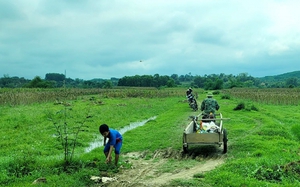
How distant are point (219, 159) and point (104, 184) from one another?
4346 millimetres

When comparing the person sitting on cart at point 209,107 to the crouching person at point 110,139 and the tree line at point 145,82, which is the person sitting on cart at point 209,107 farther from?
the tree line at point 145,82

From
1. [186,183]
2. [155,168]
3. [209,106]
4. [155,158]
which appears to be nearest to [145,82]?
[209,106]

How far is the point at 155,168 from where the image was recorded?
915cm

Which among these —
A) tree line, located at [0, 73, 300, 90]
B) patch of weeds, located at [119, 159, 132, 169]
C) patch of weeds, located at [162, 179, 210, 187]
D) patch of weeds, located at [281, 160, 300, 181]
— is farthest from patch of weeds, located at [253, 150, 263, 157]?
tree line, located at [0, 73, 300, 90]

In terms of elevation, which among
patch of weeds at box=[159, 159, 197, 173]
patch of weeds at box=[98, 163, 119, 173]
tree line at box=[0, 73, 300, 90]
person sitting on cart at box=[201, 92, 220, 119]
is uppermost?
tree line at box=[0, 73, 300, 90]

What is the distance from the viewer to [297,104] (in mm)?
32281

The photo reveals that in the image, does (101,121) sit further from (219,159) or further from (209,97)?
(219,159)

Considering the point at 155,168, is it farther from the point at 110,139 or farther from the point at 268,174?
the point at 268,174

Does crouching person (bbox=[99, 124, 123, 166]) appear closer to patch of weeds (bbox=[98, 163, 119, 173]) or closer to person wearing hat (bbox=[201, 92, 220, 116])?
patch of weeds (bbox=[98, 163, 119, 173])

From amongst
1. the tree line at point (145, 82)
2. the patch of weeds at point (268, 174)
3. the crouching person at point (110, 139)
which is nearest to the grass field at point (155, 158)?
the patch of weeds at point (268, 174)

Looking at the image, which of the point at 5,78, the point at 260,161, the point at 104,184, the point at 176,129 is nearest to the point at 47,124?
the point at 176,129

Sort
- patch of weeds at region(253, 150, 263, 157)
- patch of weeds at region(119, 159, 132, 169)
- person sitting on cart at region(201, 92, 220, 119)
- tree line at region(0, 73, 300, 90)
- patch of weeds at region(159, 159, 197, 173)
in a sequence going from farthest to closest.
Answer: tree line at region(0, 73, 300, 90) → person sitting on cart at region(201, 92, 220, 119) → patch of weeds at region(253, 150, 263, 157) → patch of weeds at region(119, 159, 132, 169) → patch of weeds at region(159, 159, 197, 173)

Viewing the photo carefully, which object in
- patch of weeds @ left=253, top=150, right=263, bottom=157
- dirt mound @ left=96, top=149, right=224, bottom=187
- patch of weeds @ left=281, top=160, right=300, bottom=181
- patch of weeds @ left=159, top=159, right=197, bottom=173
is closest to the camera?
dirt mound @ left=96, top=149, right=224, bottom=187

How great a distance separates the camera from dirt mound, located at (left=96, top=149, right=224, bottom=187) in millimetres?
7614
